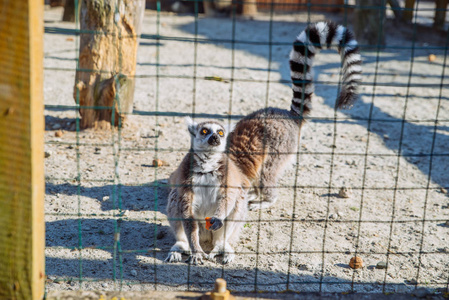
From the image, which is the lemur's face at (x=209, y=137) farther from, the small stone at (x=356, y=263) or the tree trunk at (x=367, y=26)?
the tree trunk at (x=367, y=26)

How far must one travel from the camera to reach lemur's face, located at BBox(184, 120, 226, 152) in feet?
12.9

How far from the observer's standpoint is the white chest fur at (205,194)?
12.6 ft

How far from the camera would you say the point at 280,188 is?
5270mm

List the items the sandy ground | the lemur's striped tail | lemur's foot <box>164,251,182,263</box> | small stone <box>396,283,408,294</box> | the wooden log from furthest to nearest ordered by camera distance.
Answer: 1. the wooden log
2. the lemur's striped tail
3. lemur's foot <box>164,251,182,263</box>
4. the sandy ground
5. small stone <box>396,283,408,294</box>

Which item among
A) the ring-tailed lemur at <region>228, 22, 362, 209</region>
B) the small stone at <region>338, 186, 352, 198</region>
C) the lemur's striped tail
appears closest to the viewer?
the lemur's striped tail

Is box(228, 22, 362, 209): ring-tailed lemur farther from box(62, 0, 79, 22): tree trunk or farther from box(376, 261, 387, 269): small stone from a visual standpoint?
box(62, 0, 79, 22): tree trunk

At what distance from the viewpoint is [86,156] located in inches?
208

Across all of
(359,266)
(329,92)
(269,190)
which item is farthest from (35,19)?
(329,92)

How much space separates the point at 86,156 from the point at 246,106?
101 inches

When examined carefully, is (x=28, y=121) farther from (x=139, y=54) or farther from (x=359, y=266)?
(x=139, y=54)

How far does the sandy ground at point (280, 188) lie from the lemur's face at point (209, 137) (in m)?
0.37

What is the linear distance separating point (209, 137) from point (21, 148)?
1.91 meters

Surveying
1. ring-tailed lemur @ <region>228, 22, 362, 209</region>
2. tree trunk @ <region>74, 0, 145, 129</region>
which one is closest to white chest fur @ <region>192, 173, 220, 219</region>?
ring-tailed lemur @ <region>228, 22, 362, 209</region>

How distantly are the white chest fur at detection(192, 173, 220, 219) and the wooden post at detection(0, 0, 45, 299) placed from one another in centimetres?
168
